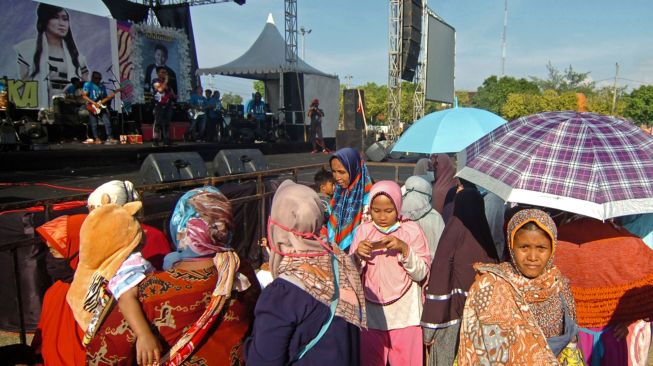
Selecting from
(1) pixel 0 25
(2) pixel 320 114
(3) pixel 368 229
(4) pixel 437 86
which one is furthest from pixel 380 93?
(3) pixel 368 229

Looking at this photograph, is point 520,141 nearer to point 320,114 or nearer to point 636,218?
point 636,218

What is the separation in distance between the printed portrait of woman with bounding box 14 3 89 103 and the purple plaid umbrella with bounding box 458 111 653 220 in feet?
44.5

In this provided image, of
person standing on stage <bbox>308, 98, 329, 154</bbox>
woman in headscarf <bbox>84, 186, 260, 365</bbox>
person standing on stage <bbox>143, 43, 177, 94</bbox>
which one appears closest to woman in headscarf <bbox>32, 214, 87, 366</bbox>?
woman in headscarf <bbox>84, 186, 260, 365</bbox>

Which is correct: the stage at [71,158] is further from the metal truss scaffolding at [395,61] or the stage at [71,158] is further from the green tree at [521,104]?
the green tree at [521,104]

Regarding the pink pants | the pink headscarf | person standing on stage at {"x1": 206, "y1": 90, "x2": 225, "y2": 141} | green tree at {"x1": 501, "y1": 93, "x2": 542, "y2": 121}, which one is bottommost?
the pink pants

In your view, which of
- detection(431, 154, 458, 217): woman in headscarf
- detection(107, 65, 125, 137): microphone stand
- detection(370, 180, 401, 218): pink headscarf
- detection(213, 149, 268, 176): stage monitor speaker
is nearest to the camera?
detection(370, 180, 401, 218): pink headscarf

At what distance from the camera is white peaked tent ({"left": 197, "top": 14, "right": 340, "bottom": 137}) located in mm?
20328

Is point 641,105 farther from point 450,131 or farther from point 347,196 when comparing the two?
point 347,196

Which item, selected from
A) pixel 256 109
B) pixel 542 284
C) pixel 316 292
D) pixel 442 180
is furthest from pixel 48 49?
pixel 542 284

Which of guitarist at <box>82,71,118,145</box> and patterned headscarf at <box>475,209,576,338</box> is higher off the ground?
guitarist at <box>82,71,118,145</box>

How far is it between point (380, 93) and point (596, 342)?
71.3 meters

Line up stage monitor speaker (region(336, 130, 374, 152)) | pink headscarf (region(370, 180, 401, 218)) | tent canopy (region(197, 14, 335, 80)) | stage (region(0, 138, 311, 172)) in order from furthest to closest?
tent canopy (region(197, 14, 335, 80)) < stage monitor speaker (region(336, 130, 374, 152)) < stage (region(0, 138, 311, 172)) < pink headscarf (region(370, 180, 401, 218))

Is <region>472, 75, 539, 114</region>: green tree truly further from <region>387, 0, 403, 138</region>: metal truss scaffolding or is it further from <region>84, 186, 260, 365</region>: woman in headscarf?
<region>84, 186, 260, 365</region>: woman in headscarf

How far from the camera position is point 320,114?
50.1ft
